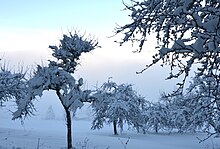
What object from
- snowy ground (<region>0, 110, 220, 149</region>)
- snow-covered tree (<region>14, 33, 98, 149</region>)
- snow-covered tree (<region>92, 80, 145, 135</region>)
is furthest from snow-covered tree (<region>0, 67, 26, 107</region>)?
snow-covered tree (<region>92, 80, 145, 135</region>)

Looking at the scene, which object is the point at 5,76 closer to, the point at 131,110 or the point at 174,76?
the point at 131,110

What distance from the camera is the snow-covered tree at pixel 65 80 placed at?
16694 millimetres

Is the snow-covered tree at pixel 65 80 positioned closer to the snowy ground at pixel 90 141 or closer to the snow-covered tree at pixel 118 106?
the snowy ground at pixel 90 141

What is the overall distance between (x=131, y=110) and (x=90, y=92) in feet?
69.8

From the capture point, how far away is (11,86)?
23.5 m

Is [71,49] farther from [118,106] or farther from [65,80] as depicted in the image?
[118,106]

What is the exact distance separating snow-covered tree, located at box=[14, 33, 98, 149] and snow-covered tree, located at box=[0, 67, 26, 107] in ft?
21.1

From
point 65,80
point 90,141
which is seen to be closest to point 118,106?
point 90,141

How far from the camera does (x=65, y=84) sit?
682 inches

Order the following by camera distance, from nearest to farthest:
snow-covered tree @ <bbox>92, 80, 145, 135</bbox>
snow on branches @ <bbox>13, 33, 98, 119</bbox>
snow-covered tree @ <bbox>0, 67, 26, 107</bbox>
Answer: snow on branches @ <bbox>13, 33, 98, 119</bbox>
snow-covered tree @ <bbox>0, 67, 26, 107</bbox>
snow-covered tree @ <bbox>92, 80, 145, 135</bbox>

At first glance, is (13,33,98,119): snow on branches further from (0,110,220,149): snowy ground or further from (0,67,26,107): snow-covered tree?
(0,67,26,107): snow-covered tree

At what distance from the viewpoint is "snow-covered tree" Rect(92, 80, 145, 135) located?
121 ft

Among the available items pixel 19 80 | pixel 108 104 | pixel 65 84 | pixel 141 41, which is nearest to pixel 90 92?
pixel 65 84

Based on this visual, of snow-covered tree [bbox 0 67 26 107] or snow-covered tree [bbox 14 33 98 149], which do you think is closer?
snow-covered tree [bbox 14 33 98 149]
